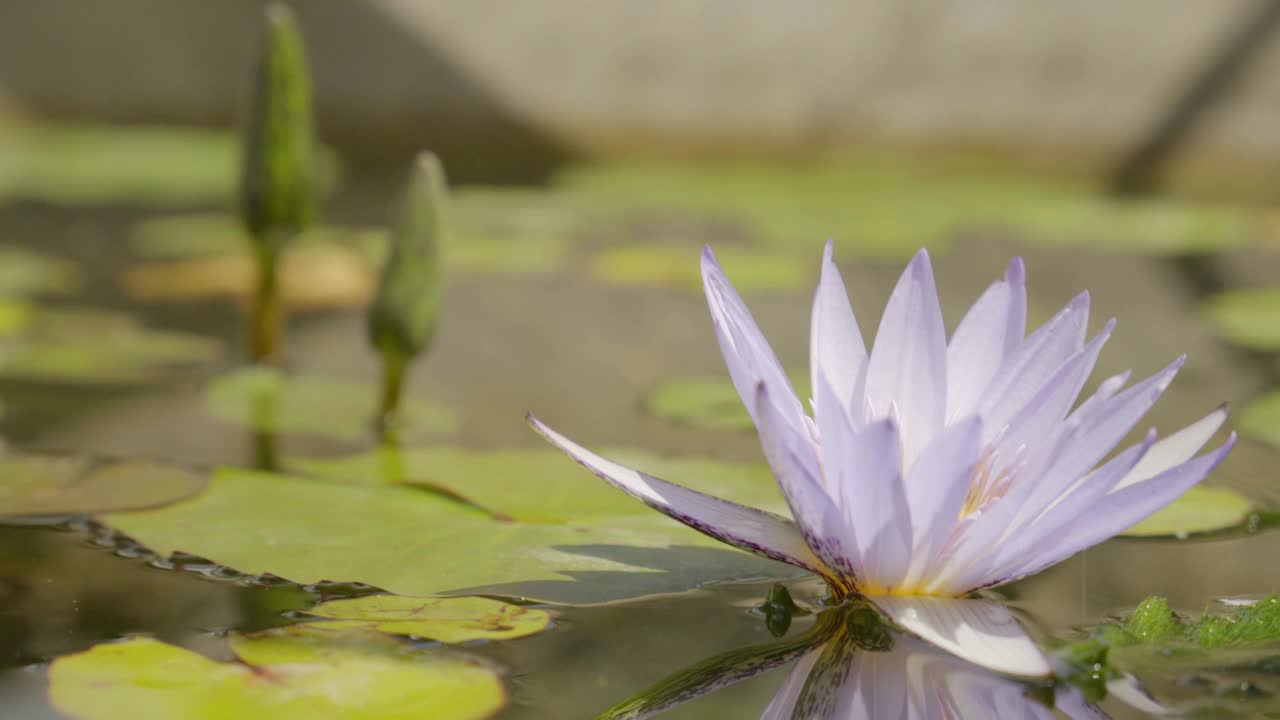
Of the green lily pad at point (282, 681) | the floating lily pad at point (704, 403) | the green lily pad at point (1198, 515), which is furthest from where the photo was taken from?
the floating lily pad at point (704, 403)

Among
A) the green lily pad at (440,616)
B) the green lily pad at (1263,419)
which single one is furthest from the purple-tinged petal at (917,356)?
the green lily pad at (1263,419)

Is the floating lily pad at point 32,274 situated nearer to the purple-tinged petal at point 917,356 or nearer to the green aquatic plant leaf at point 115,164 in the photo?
the green aquatic plant leaf at point 115,164

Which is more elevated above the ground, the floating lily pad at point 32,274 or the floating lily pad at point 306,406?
the floating lily pad at point 32,274

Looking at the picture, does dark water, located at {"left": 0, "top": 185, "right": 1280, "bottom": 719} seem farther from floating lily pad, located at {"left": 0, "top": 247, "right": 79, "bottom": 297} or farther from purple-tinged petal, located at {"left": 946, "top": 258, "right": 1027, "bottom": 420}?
purple-tinged petal, located at {"left": 946, "top": 258, "right": 1027, "bottom": 420}

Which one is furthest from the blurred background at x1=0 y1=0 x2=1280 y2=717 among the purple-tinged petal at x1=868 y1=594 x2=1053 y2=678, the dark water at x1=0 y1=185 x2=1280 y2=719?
the purple-tinged petal at x1=868 y1=594 x2=1053 y2=678

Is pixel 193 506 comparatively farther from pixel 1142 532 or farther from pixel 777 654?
pixel 1142 532

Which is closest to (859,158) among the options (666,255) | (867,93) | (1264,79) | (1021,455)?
(867,93)
